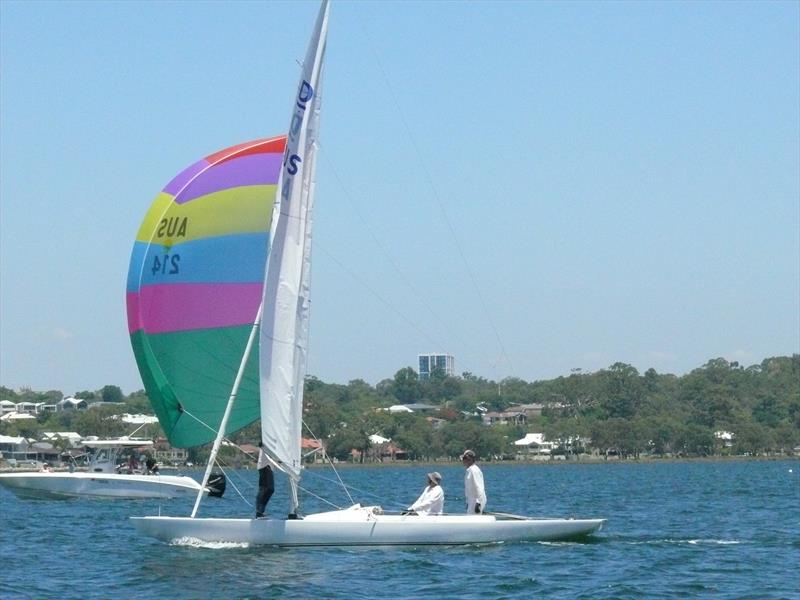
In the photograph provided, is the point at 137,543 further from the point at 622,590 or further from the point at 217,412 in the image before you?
the point at 622,590

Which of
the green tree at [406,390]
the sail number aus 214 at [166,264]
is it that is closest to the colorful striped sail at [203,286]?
the sail number aus 214 at [166,264]

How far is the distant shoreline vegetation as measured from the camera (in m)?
128

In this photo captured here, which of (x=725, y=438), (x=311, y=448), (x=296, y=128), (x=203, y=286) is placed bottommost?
(x=203, y=286)

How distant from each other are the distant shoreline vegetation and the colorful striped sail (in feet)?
264

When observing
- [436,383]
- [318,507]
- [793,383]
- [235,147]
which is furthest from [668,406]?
[235,147]

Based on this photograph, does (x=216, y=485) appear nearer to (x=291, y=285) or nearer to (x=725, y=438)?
(x=291, y=285)

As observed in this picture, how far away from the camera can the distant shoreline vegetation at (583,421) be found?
420 ft

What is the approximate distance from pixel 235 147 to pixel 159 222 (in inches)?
73.3

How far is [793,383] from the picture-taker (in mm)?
167125

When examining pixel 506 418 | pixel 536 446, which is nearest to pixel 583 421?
pixel 536 446

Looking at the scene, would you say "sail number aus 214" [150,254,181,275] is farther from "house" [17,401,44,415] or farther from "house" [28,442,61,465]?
"house" [17,401,44,415]

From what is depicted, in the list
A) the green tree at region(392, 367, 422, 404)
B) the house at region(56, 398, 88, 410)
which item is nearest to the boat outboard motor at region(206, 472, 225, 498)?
the house at region(56, 398, 88, 410)

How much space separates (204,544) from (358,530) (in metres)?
2.36

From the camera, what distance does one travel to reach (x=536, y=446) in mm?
140000
